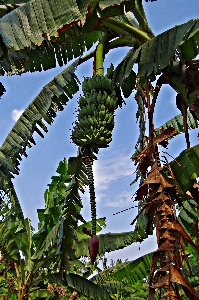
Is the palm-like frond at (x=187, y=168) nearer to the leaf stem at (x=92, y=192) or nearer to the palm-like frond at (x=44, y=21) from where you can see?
the leaf stem at (x=92, y=192)

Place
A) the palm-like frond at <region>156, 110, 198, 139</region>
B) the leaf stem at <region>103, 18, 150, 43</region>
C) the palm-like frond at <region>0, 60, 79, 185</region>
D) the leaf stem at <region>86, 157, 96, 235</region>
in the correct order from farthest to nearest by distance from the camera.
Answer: the palm-like frond at <region>156, 110, 198, 139</region>
the palm-like frond at <region>0, 60, 79, 185</region>
the leaf stem at <region>103, 18, 150, 43</region>
the leaf stem at <region>86, 157, 96, 235</region>

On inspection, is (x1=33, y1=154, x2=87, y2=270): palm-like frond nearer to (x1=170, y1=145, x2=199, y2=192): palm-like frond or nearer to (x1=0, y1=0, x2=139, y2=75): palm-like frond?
(x1=170, y1=145, x2=199, y2=192): palm-like frond

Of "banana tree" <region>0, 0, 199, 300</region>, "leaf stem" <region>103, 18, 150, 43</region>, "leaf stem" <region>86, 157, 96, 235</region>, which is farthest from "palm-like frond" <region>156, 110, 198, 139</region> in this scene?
"leaf stem" <region>86, 157, 96, 235</region>

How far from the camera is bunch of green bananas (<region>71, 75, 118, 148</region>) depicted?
1847 mm

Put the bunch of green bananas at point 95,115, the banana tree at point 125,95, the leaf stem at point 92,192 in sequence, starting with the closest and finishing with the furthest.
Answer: the banana tree at point 125,95
the leaf stem at point 92,192
the bunch of green bananas at point 95,115

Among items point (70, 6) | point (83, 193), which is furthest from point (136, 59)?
point (83, 193)

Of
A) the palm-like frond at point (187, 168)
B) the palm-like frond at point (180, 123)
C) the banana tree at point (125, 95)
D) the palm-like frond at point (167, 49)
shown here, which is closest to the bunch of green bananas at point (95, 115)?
the banana tree at point (125, 95)

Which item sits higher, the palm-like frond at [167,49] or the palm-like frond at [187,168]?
the palm-like frond at [167,49]

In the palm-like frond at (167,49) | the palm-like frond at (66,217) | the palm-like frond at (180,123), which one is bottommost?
the palm-like frond at (66,217)

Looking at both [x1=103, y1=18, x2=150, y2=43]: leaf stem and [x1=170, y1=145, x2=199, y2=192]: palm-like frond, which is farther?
[x1=103, y1=18, x2=150, y2=43]: leaf stem

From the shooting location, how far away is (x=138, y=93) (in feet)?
9.27

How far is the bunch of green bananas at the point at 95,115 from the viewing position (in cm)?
185

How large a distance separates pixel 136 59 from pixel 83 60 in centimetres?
80

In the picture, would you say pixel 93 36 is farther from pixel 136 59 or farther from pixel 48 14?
pixel 48 14
